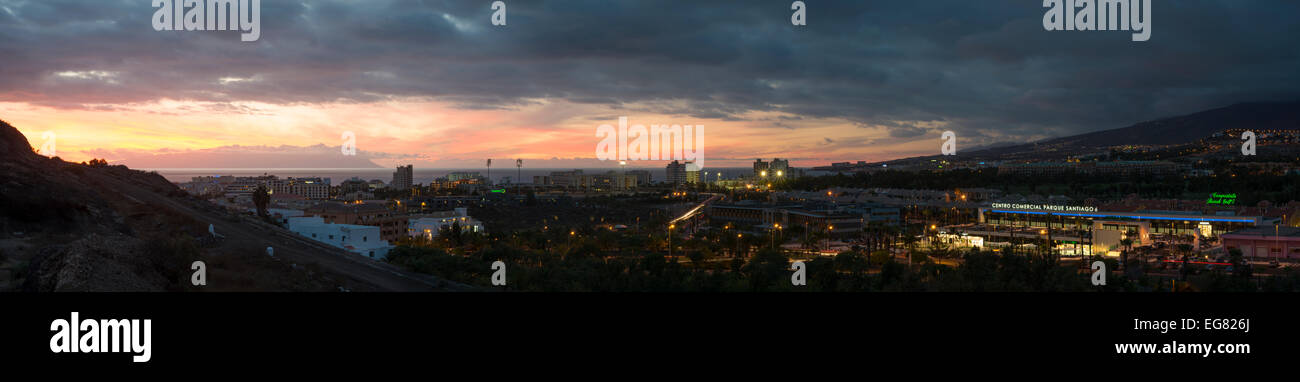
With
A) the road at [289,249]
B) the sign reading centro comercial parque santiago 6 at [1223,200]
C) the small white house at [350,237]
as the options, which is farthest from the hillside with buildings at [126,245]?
the sign reading centro comercial parque santiago 6 at [1223,200]

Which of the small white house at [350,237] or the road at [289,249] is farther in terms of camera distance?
the small white house at [350,237]

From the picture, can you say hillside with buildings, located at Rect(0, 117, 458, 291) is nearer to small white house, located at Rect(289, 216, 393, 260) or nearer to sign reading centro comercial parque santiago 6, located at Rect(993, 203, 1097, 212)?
small white house, located at Rect(289, 216, 393, 260)

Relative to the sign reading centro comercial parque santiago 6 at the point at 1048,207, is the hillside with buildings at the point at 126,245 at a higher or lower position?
higher

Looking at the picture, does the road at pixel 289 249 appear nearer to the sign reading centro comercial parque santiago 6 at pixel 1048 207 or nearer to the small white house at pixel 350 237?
the small white house at pixel 350 237

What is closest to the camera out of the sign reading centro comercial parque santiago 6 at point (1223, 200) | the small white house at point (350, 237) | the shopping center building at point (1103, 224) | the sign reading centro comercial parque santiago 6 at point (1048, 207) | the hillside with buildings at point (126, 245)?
the hillside with buildings at point (126, 245)

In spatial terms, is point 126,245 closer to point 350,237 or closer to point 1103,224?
point 350,237

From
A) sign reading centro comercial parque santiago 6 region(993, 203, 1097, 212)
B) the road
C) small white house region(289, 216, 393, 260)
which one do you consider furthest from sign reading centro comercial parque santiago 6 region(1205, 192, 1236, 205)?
the road
